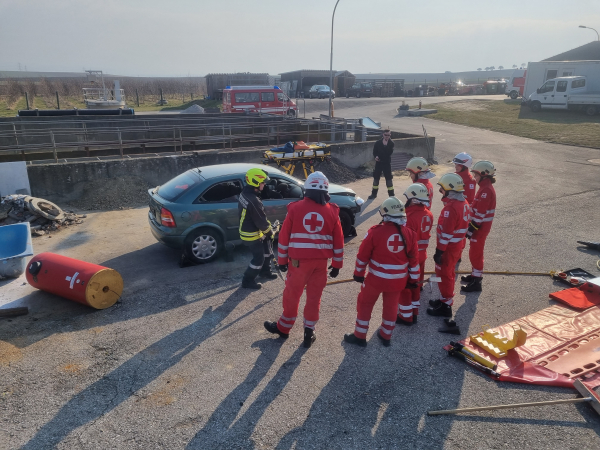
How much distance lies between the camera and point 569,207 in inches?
445

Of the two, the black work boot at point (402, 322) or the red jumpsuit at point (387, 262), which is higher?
the red jumpsuit at point (387, 262)

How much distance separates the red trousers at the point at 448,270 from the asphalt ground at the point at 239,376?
42cm

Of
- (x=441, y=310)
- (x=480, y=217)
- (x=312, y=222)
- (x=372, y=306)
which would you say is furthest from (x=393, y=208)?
(x=480, y=217)

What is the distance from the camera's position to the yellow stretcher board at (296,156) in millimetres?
11773

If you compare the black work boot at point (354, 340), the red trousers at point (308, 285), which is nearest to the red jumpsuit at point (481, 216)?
the black work boot at point (354, 340)

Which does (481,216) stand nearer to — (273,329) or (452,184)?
(452,184)

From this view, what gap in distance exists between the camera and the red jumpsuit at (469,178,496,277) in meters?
6.50

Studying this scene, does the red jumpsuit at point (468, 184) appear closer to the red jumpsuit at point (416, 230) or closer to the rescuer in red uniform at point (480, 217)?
the rescuer in red uniform at point (480, 217)

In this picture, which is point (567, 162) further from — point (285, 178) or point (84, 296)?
point (84, 296)

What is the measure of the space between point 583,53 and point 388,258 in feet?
175

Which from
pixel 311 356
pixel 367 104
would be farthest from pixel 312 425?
pixel 367 104

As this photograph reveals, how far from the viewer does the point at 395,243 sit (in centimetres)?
480

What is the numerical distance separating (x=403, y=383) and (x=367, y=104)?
37.6m

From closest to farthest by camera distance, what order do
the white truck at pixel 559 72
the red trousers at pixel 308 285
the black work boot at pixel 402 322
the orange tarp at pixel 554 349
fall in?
the orange tarp at pixel 554 349
the red trousers at pixel 308 285
the black work boot at pixel 402 322
the white truck at pixel 559 72
